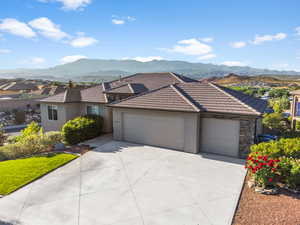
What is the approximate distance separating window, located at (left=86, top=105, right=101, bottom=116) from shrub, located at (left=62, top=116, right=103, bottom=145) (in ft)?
3.52

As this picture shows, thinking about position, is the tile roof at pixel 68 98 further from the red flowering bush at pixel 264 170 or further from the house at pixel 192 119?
the red flowering bush at pixel 264 170

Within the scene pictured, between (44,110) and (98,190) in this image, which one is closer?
(98,190)

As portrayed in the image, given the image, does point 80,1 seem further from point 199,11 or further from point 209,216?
point 209,216

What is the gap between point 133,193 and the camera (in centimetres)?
735

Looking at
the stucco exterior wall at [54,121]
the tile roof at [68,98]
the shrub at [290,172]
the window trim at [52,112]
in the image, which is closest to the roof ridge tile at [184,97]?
the shrub at [290,172]

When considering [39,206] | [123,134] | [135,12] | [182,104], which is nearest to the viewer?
[39,206]

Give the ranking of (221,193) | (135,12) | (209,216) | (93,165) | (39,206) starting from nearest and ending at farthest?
(209,216) < (39,206) < (221,193) < (93,165) < (135,12)

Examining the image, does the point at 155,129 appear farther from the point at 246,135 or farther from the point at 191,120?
the point at 246,135

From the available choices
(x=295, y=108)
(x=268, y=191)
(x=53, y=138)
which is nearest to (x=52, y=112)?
(x=53, y=138)

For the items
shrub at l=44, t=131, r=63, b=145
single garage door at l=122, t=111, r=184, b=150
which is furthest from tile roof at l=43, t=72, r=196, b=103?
shrub at l=44, t=131, r=63, b=145

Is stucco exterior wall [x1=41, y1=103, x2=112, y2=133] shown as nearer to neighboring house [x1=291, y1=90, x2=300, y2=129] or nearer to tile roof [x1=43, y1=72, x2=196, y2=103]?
tile roof [x1=43, y1=72, x2=196, y2=103]

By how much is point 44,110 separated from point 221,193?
17283 mm

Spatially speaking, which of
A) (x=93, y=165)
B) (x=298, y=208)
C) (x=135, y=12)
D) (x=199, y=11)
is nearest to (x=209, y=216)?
(x=298, y=208)

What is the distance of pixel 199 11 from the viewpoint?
17.7 metres
